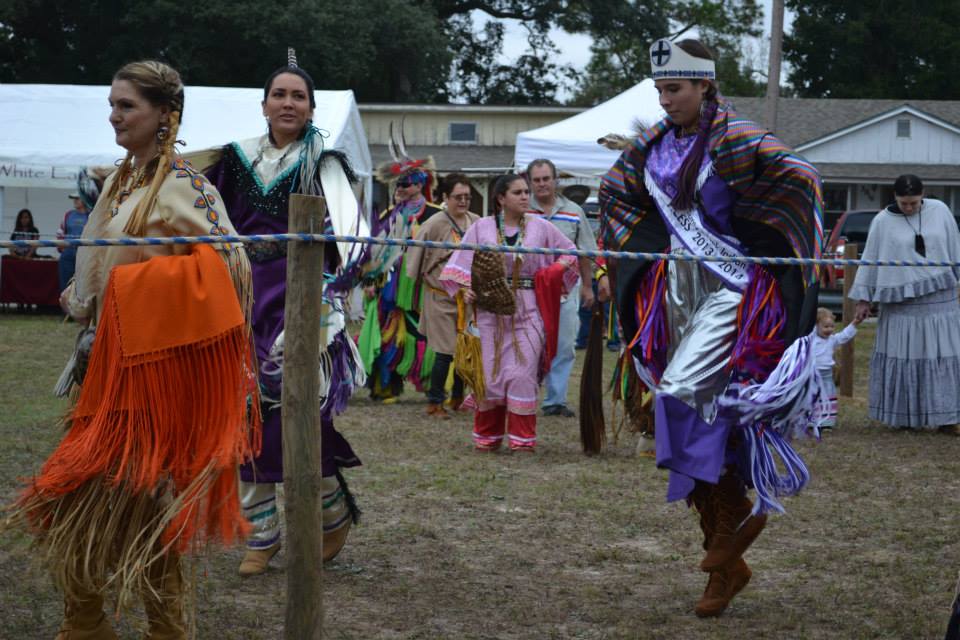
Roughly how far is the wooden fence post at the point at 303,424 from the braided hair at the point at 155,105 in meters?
0.39

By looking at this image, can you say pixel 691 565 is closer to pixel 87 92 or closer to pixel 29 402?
pixel 29 402

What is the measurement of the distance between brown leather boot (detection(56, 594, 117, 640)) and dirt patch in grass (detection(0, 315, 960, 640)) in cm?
31

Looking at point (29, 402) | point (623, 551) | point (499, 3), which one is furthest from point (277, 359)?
point (499, 3)

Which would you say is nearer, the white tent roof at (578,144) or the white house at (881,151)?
the white tent roof at (578,144)

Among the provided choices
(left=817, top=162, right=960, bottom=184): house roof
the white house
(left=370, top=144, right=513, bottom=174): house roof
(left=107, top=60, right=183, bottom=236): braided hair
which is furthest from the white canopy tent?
the white house

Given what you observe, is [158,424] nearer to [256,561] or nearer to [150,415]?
[150,415]

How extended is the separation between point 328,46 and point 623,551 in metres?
30.1

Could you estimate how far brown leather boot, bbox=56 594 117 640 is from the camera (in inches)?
131

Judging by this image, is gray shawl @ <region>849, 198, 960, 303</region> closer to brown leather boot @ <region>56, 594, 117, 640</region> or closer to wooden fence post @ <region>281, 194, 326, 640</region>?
wooden fence post @ <region>281, 194, 326, 640</region>

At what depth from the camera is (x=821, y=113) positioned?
3409 cm

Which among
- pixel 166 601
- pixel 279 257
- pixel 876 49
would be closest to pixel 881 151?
pixel 876 49

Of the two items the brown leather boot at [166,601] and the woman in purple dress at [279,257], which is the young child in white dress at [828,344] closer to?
the woman in purple dress at [279,257]

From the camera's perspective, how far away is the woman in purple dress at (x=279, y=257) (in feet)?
14.5

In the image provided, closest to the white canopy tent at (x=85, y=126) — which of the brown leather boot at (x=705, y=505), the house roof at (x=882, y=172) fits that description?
the brown leather boot at (x=705, y=505)
